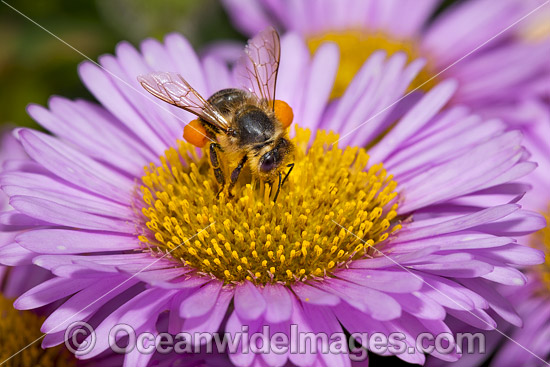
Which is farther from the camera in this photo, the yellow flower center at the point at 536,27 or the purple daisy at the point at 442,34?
the yellow flower center at the point at 536,27


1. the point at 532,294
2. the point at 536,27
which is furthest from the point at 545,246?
the point at 536,27

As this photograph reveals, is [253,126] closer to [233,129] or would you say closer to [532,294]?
[233,129]

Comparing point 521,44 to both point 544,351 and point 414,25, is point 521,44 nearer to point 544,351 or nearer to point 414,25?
point 414,25

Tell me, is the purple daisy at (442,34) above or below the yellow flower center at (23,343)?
above

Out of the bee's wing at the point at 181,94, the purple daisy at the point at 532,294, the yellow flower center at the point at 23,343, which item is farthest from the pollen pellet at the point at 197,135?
the purple daisy at the point at 532,294

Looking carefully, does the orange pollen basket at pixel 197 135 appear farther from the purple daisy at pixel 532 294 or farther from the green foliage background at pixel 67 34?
the green foliage background at pixel 67 34

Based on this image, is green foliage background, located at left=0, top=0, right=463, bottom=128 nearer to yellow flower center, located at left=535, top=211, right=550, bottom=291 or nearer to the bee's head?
the bee's head
